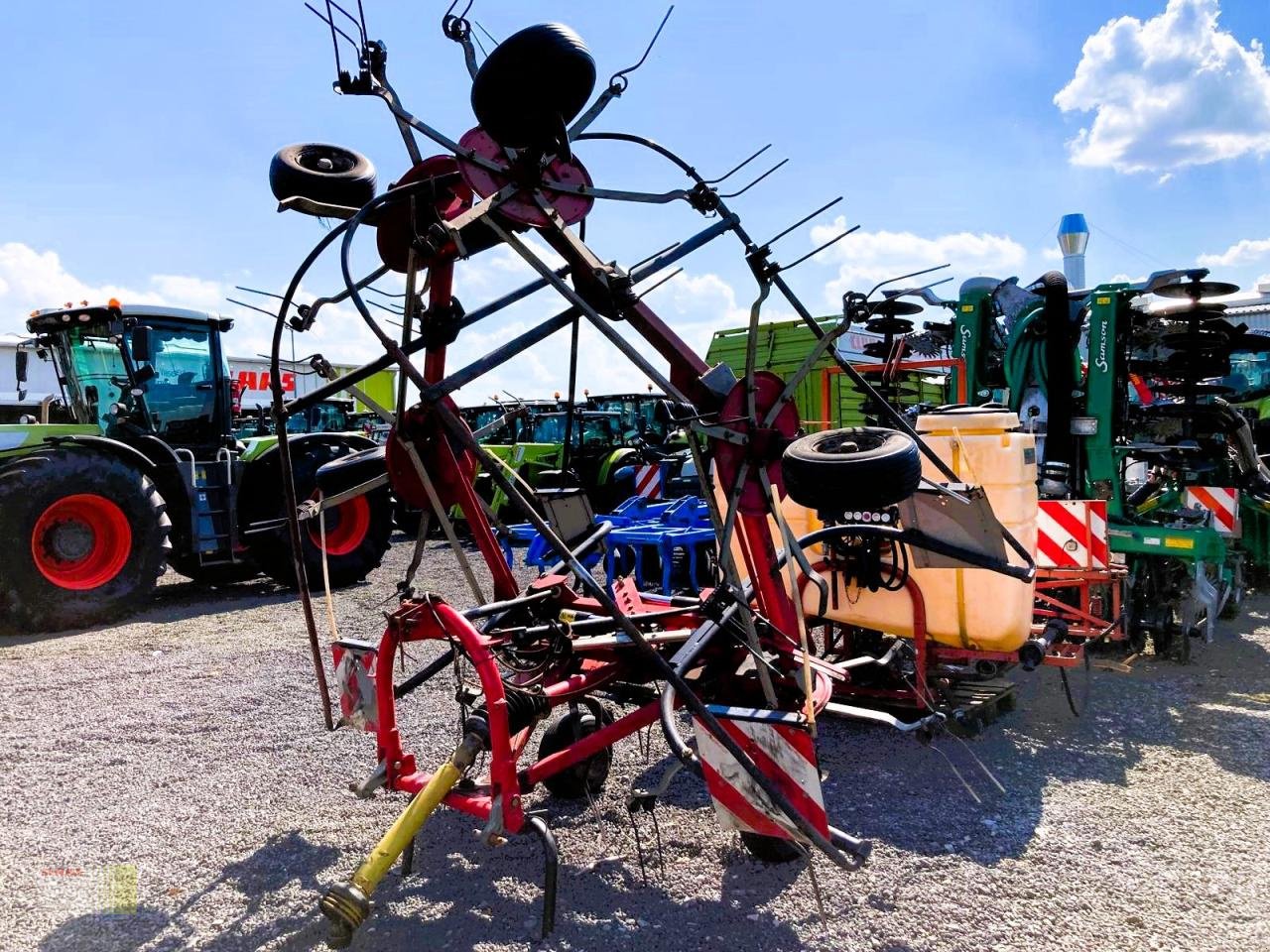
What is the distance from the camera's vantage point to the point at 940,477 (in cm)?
445

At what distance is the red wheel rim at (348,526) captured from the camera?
9227 mm

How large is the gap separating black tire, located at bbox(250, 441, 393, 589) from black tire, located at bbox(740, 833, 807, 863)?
6297mm

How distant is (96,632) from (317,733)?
12.3 ft

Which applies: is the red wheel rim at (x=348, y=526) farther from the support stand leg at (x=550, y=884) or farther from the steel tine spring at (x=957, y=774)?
the support stand leg at (x=550, y=884)

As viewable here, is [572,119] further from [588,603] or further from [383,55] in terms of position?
[588,603]

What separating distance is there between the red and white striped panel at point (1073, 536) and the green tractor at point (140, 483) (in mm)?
4759

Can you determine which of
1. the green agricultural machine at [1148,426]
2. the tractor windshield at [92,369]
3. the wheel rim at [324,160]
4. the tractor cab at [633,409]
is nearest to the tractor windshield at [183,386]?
the tractor windshield at [92,369]

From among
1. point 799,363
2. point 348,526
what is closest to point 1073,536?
point 799,363

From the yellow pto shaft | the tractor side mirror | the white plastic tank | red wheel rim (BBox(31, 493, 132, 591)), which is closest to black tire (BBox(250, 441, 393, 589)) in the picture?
red wheel rim (BBox(31, 493, 132, 591))

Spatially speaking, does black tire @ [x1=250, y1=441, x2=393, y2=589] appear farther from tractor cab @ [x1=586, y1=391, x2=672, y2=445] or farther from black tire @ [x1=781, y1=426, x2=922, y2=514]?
black tire @ [x1=781, y1=426, x2=922, y2=514]

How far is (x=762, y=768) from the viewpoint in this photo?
284cm

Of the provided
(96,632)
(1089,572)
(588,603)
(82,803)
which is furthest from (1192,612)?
(96,632)

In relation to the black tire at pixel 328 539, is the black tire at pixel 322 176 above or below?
above

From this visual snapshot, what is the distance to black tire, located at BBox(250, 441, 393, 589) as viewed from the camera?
343 inches
